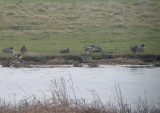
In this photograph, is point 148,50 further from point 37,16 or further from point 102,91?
point 37,16

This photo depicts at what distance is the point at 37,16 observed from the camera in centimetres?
4450

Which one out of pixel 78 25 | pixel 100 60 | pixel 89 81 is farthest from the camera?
pixel 78 25

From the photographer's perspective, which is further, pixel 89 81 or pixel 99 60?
pixel 99 60

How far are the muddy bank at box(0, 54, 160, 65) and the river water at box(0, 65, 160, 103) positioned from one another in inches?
60.6

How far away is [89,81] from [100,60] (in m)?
7.96

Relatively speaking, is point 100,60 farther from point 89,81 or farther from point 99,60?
point 89,81

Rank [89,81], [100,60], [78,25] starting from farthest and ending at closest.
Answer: [78,25], [100,60], [89,81]

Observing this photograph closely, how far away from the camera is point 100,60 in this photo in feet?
88.8

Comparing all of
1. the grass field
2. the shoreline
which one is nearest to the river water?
the shoreline

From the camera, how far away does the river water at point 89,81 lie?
15211 mm

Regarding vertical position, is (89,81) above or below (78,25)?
below

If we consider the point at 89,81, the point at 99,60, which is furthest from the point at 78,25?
the point at 89,81

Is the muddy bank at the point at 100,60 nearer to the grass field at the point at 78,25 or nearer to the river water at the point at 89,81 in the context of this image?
the grass field at the point at 78,25

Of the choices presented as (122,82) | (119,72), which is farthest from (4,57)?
(122,82)
